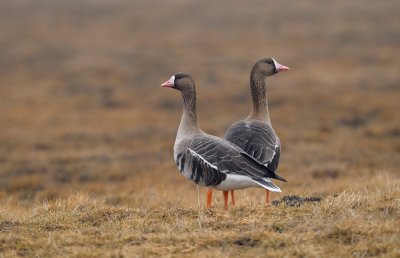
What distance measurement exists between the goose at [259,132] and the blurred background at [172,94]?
0.98m

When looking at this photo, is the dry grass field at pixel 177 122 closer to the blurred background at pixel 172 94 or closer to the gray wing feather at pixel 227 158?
the blurred background at pixel 172 94

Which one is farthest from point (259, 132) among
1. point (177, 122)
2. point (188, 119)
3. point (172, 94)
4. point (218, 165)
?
point (172, 94)

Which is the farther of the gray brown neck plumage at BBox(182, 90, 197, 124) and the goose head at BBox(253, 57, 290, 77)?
the goose head at BBox(253, 57, 290, 77)

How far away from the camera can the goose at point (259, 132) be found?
9.33 meters

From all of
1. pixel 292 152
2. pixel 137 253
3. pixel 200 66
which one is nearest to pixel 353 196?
pixel 137 253

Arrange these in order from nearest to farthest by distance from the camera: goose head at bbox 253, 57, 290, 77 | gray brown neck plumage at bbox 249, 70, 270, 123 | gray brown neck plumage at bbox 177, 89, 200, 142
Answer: gray brown neck plumage at bbox 177, 89, 200, 142 < gray brown neck plumage at bbox 249, 70, 270, 123 < goose head at bbox 253, 57, 290, 77

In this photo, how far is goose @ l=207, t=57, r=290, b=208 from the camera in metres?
9.33

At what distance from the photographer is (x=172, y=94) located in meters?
28.4

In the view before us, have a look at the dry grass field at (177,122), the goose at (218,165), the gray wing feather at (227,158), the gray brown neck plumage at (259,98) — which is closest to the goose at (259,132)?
the gray brown neck plumage at (259,98)

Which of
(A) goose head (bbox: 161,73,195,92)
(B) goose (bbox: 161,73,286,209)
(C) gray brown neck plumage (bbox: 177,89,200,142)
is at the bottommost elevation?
(B) goose (bbox: 161,73,286,209)

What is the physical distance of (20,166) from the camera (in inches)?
686

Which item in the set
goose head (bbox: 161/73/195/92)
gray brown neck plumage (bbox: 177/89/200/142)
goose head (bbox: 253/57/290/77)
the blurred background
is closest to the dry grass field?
the blurred background

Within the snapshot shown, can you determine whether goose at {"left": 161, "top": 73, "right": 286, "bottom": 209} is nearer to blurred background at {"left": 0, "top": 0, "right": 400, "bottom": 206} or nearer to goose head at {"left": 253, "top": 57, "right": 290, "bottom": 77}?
blurred background at {"left": 0, "top": 0, "right": 400, "bottom": 206}

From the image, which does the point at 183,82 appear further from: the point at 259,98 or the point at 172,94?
the point at 172,94
